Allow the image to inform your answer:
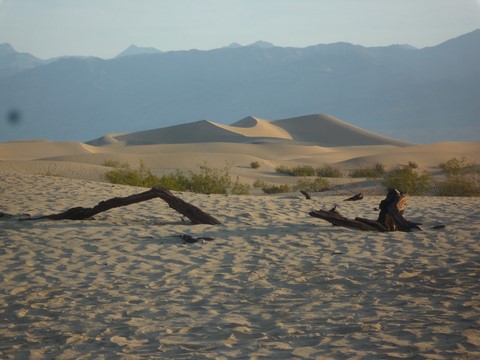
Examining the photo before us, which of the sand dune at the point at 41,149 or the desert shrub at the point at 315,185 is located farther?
the sand dune at the point at 41,149

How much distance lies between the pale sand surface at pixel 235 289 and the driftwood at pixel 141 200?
9.1 inches

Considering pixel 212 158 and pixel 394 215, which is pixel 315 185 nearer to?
pixel 212 158

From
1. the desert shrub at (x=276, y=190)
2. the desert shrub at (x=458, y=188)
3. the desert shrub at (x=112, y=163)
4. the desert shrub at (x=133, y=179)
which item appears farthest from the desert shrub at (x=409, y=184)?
the desert shrub at (x=112, y=163)

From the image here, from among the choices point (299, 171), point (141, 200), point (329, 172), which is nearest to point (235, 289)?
point (141, 200)

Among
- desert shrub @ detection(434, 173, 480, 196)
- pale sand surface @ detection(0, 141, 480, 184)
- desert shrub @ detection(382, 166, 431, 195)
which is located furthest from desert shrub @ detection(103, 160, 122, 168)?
desert shrub @ detection(434, 173, 480, 196)

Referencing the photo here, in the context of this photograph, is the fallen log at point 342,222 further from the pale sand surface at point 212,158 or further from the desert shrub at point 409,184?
the desert shrub at point 409,184

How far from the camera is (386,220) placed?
12430 millimetres

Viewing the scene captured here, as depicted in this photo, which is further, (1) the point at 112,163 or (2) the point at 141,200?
(1) the point at 112,163

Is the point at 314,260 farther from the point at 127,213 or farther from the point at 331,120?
the point at 331,120

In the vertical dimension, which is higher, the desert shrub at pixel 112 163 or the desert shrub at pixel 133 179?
the desert shrub at pixel 112 163

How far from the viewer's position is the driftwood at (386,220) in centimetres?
1227

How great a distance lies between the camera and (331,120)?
97.6m

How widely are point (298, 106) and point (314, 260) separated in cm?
18013

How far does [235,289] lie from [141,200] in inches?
171
